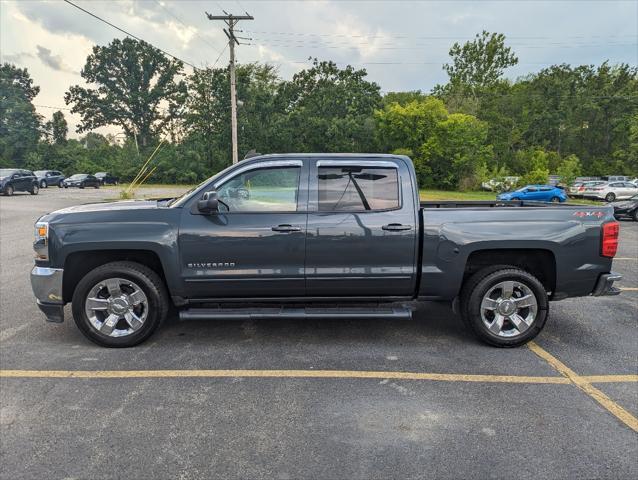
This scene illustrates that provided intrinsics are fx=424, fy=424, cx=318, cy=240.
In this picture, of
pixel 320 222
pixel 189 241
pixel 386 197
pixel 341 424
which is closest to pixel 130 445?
pixel 341 424

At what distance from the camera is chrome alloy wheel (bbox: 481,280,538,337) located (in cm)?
413

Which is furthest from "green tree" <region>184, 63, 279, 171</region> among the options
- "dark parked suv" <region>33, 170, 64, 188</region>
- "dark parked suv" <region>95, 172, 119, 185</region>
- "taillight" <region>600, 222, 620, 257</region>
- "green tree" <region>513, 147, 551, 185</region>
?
"taillight" <region>600, 222, 620, 257</region>

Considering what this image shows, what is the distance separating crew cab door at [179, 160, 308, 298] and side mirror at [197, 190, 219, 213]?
11 centimetres

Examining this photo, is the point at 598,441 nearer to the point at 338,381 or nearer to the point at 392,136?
the point at 338,381

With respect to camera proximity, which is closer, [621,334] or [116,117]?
[621,334]

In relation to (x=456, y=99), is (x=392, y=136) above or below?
below

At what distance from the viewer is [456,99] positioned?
178 feet

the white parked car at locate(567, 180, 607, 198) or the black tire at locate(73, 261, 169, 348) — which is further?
the white parked car at locate(567, 180, 607, 198)

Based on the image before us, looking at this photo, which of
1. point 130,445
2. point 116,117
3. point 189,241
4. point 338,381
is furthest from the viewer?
point 116,117

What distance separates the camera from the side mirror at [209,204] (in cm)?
388

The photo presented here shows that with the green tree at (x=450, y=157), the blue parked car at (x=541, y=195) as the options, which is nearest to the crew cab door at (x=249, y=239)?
the blue parked car at (x=541, y=195)

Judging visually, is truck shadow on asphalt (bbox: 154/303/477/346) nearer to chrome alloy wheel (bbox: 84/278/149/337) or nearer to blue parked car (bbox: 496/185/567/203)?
chrome alloy wheel (bbox: 84/278/149/337)

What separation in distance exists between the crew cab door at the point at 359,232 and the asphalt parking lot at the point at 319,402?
0.65 metres

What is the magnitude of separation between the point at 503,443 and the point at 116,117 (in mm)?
80985
